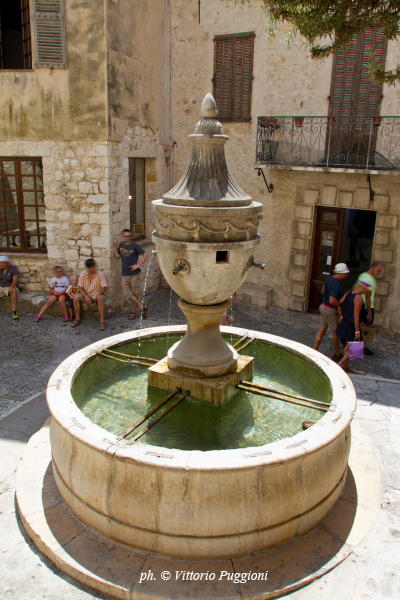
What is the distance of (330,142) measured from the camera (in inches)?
375

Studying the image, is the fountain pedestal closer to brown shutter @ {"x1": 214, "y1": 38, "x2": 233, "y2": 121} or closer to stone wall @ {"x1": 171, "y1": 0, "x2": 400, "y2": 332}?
stone wall @ {"x1": 171, "y1": 0, "x2": 400, "y2": 332}

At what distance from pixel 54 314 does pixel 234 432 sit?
19.9 ft

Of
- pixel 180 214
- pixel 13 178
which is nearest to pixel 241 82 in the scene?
pixel 13 178

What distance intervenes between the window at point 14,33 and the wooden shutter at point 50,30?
715mm

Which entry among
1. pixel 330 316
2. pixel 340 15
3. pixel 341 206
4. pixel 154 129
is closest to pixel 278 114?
pixel 341 206

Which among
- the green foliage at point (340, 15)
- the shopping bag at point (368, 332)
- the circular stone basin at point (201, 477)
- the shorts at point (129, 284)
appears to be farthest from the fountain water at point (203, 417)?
the shorts at point (129, 284)

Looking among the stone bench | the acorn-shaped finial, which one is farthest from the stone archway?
the acorn-shaped finial

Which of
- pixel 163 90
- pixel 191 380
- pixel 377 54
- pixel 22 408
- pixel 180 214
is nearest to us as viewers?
pixel 180 214

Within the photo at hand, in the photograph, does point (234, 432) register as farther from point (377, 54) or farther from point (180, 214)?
point (377, 54)

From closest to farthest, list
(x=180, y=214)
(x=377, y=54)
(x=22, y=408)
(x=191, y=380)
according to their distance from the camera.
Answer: (x=180, y=214) < (x=191, y=380) < (x=22, y=408) < (x=377, y=54)

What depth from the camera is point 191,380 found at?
A: 4840mm

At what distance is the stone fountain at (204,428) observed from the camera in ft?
11.1

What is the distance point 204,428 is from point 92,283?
17.2 ft

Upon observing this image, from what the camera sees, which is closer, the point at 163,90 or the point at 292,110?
the point at 292,110
